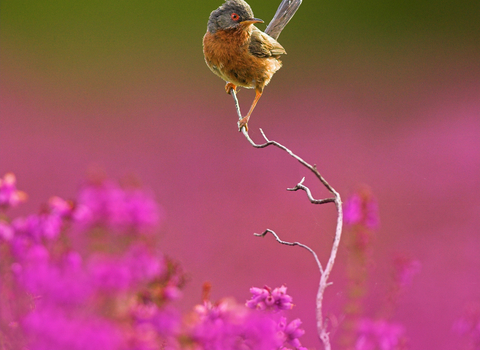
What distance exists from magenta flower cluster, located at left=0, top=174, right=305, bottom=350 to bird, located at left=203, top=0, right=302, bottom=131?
74cm

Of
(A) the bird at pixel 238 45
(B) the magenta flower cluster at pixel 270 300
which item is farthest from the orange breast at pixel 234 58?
(B) the magenta flower cluster at pixel 270 300

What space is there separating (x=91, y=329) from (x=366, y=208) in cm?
42

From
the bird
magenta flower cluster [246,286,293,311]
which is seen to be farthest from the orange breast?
magenta flower cluster [246,286,293,311]

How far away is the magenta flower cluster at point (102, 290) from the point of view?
14.4 inches

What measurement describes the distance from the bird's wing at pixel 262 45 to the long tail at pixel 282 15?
0.08 feet

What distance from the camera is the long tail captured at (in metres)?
1.19

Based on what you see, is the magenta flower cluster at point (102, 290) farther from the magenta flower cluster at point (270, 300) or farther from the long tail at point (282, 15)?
the long tail at point (282, 15)

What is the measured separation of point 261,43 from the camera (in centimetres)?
125

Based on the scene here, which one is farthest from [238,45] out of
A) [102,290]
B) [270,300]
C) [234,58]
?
[102,290]

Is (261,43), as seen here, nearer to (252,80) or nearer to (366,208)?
(252,80)

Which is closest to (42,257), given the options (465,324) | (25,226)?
(25,226)

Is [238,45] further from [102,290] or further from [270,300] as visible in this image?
[102,290]

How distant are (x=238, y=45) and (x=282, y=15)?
134 millimetres

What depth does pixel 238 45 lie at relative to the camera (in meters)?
1.21
